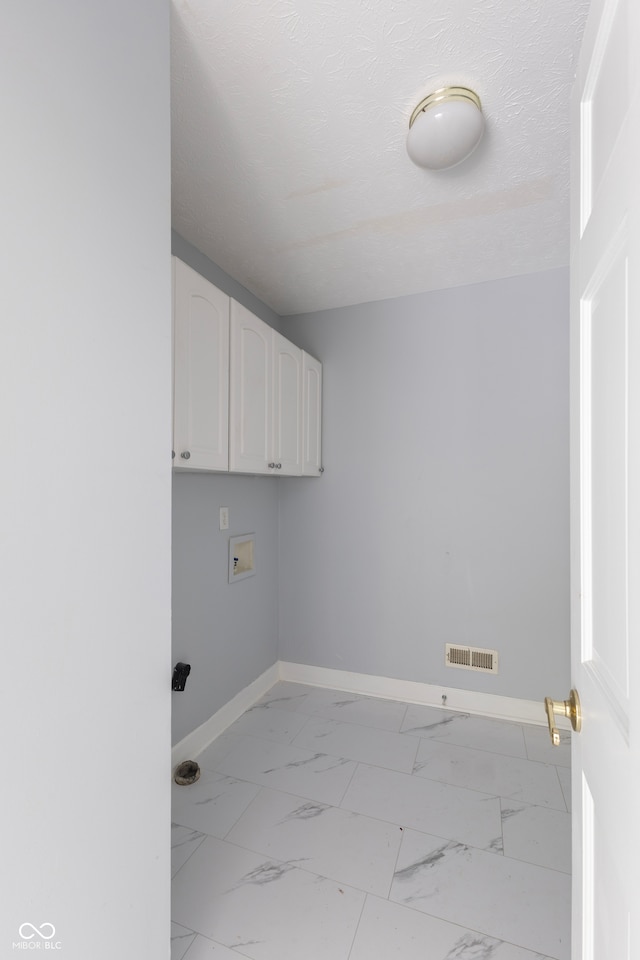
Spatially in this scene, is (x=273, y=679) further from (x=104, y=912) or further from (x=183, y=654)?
(x=104, y=912)

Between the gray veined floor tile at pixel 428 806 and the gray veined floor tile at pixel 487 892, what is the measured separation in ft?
0.24

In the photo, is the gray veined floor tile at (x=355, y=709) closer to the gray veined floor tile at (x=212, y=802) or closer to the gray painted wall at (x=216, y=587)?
the gray painted wall at (x=216, y=587)

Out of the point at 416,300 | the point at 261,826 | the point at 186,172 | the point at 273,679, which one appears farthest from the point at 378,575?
the point at 186,172

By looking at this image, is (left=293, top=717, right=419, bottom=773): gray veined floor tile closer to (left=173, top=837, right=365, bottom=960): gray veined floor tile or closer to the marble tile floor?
the marble tile floor

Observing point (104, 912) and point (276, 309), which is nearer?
point (104, 912)

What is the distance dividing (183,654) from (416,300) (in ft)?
7.52

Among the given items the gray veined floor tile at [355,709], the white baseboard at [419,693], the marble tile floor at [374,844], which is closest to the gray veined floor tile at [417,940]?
the marble tile floor at [374,844]

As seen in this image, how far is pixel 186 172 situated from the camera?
1.56 meters

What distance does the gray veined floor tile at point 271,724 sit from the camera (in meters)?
2.19

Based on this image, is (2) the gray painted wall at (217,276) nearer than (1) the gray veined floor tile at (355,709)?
Yes

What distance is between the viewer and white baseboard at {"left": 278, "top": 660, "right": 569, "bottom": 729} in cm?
233

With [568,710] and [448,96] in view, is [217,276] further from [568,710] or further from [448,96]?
[568,710]

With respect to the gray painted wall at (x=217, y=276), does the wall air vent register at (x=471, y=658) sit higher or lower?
lower

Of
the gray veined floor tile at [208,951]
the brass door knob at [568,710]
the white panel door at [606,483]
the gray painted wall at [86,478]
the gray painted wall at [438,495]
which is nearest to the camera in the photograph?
the white panel door at [606,483]
